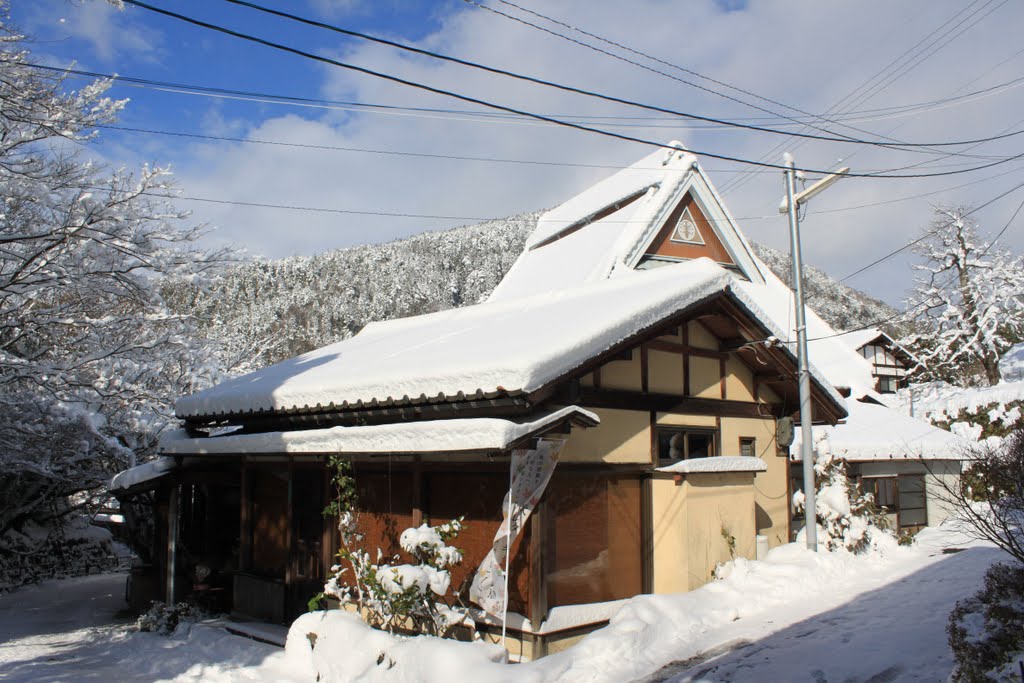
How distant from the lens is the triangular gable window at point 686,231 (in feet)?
78.1

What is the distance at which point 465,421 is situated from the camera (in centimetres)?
718

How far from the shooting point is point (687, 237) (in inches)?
946

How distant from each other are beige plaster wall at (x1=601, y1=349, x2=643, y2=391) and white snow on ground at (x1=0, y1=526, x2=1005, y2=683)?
2.50 m

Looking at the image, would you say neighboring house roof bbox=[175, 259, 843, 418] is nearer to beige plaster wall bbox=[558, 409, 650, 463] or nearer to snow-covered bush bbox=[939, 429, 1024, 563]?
beige plaster wall bbox=[558, 409, 650, 463]

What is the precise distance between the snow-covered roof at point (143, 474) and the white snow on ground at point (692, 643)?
223 centimetres

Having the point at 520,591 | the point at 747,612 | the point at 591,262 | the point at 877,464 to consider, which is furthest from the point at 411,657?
the point at 591,262

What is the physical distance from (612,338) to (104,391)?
33.6ft

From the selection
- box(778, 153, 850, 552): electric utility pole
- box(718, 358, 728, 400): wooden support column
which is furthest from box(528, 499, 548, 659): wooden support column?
box(778, 153, 850, 552): electric utility pole

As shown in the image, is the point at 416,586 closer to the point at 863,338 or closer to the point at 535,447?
the point at 535,447

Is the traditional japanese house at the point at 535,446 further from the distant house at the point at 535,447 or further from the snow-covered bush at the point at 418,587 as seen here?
the snow-covered bush at the point at 418,587

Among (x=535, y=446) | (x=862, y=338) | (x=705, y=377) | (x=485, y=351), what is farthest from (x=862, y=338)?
(x=535, y=446)

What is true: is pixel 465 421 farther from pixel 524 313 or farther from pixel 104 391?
pixel 104 391

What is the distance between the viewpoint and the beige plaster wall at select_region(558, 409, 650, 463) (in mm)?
8312

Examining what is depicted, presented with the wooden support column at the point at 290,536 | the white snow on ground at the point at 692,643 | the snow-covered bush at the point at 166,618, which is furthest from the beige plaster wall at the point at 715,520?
the snow-covered bush at the point at 166,618
